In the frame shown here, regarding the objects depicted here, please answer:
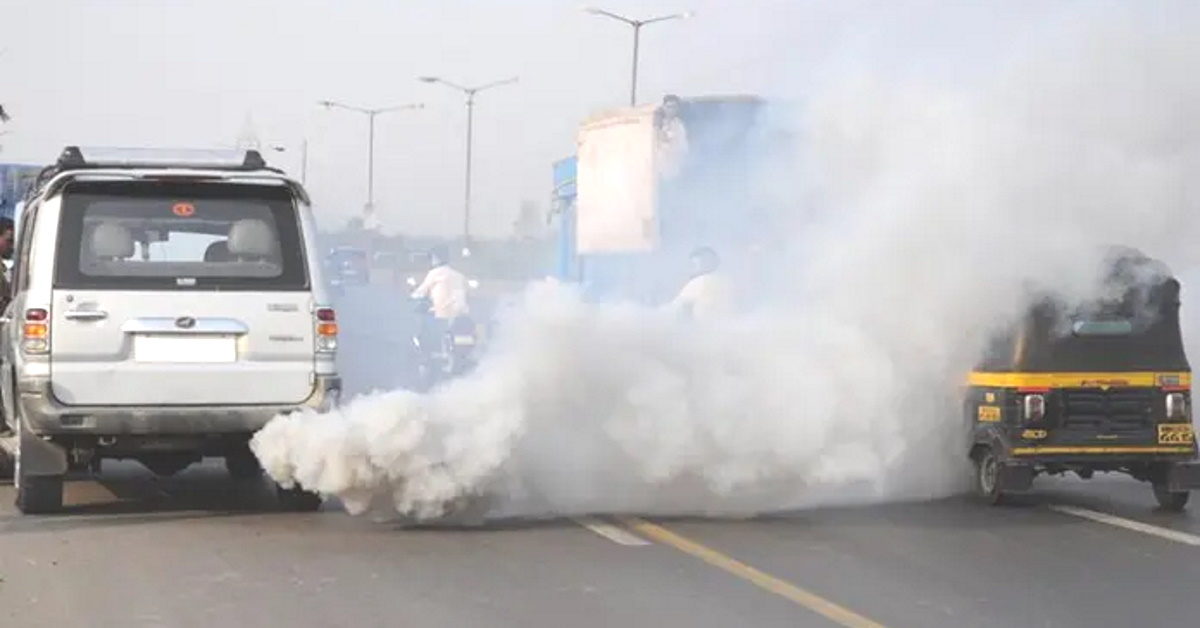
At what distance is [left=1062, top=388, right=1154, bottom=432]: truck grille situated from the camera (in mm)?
11961

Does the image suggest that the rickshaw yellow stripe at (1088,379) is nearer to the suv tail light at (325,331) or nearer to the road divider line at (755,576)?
the road divider line at (755,576)

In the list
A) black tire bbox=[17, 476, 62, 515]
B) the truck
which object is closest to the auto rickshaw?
the truck

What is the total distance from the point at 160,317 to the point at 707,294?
4563 millimetres

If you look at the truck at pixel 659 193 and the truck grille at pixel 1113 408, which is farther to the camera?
the truck at pixel 659 193

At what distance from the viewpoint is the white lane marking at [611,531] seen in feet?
34.1

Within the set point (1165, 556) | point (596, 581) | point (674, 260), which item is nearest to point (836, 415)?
point (1165, 556)

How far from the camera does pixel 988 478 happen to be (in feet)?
40.3

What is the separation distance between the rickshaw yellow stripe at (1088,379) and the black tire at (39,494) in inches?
237

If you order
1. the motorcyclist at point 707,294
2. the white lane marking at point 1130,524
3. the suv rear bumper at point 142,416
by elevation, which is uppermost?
the motorcyclist at point 707,294

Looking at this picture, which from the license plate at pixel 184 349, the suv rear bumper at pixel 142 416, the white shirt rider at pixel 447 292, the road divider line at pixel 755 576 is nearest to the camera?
the road divider line at pixel 755 576

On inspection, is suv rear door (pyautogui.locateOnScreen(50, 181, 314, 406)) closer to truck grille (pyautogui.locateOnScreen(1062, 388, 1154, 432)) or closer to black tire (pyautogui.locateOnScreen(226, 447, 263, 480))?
black tire (pyautogui.locateOnScreen(226, 447, 263, 480))

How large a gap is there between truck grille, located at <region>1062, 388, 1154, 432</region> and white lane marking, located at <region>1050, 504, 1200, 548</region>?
1.88 feet

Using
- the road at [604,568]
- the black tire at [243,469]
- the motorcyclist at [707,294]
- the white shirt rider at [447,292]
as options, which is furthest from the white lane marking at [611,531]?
the white shirt rider at [447,292]

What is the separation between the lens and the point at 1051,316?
1200 centimetres
